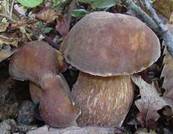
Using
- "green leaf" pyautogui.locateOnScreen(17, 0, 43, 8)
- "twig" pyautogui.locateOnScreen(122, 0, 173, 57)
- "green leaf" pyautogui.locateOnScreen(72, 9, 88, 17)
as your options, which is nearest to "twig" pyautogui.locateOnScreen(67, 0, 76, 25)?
"green leaf" pyautogui.locateOnScreen(72, 9, 88, 17)

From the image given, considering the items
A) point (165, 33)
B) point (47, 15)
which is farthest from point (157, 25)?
point (47, 15)

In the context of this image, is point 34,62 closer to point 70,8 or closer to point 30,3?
point 30,3

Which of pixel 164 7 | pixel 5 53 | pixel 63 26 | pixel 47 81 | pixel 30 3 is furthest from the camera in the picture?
pixel 164 7

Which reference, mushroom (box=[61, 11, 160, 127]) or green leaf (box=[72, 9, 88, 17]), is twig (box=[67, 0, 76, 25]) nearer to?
green leaf (box=[72, 9, 88, 17])

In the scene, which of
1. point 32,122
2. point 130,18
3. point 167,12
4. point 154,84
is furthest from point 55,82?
point 167,12

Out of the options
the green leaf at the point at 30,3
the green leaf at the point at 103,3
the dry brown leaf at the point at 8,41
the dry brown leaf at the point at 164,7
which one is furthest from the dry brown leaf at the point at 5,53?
the dry brown leaf at the point at 164,7

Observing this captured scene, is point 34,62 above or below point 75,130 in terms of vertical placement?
above

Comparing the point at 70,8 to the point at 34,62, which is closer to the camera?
the point at 34,62
